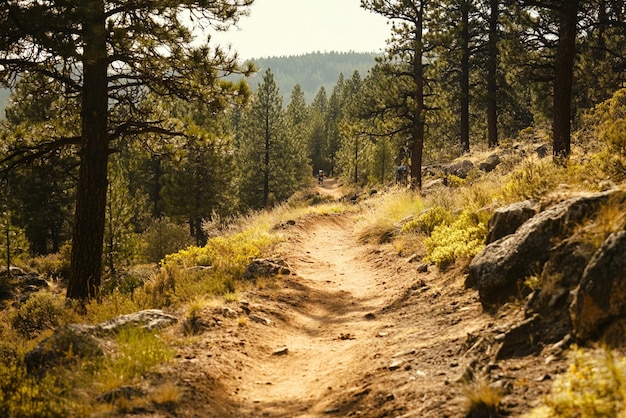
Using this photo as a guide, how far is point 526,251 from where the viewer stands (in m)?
5.03

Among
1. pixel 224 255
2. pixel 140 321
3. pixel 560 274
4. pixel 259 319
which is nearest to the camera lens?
pixel 560 274

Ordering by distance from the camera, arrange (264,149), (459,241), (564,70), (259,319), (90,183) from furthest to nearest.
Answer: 1. (264,149)
2. (564,70)
3. (90,183)
4. (459,241)
5. (259,319)

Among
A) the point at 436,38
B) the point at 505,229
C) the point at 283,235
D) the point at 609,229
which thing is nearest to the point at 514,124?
the point at 436,38

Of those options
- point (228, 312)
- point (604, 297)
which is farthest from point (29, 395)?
point (604, 297)

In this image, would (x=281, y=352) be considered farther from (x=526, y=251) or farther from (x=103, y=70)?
(x=103, y=70)

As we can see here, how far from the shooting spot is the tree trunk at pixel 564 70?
1052 centimetres

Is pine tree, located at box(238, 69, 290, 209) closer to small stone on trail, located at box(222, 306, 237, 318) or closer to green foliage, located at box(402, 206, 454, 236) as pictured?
green foliage, located at box(402, 206, 454, 236)

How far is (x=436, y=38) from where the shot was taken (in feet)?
61.1

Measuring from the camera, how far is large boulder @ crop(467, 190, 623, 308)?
4605mm

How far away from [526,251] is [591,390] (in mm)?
2456

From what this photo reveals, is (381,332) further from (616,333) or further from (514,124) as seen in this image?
(514,124)

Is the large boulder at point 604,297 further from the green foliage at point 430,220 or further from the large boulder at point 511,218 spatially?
the green foliage at point 430,220

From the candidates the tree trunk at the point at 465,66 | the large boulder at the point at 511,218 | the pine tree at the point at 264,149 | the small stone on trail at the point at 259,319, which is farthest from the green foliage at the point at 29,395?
the pine tree at the point at 264,149

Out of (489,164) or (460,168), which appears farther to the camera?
(460,168)
